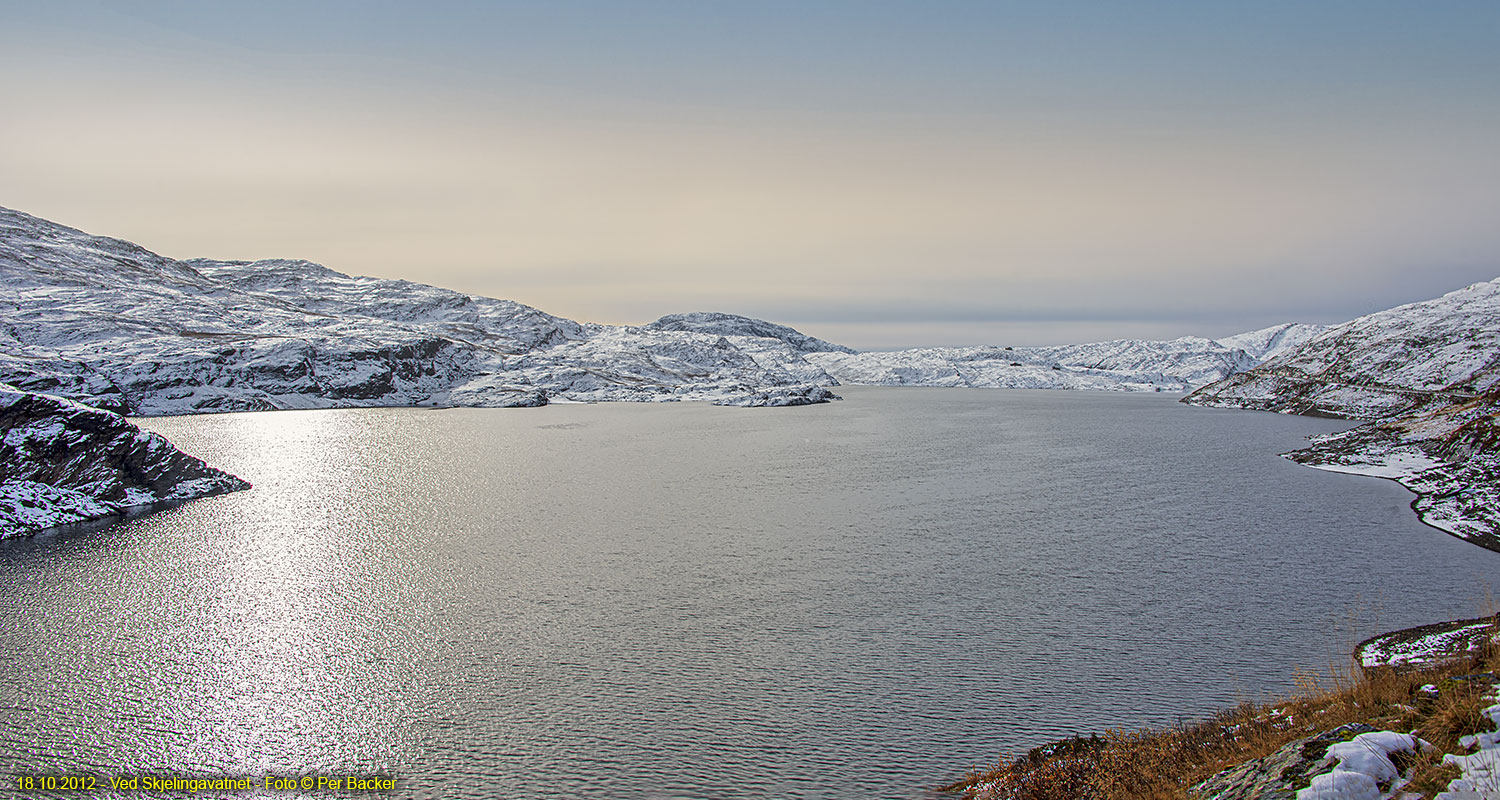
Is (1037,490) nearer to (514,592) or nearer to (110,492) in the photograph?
(514,592)

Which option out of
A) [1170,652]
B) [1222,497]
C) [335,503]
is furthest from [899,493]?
[335,503]

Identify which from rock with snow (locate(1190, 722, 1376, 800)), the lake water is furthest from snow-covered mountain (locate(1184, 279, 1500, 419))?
rock with snow (locate(1190, 722, 1376, 800))

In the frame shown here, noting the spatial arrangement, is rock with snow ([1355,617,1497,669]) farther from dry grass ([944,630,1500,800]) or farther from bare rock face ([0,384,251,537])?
bare rock face ([0,384,251,537])

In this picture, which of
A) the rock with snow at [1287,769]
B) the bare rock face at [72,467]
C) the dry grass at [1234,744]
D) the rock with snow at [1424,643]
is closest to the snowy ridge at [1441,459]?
the rock with snow at [1424,643]

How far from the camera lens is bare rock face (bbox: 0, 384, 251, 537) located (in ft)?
138

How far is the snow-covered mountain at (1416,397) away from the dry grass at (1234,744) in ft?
122

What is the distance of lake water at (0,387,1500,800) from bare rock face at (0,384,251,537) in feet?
10.7

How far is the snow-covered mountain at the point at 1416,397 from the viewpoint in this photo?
153 feet

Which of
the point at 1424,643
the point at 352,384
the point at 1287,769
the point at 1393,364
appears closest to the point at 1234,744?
the point at 1287,769

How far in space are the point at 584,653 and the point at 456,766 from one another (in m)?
6.83

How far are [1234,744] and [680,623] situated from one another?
17739 millimetres

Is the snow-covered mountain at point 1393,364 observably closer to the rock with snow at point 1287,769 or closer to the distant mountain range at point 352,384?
the distant mountain range at point 352,384

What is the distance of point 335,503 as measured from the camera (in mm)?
52625

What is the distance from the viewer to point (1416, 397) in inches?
4402
